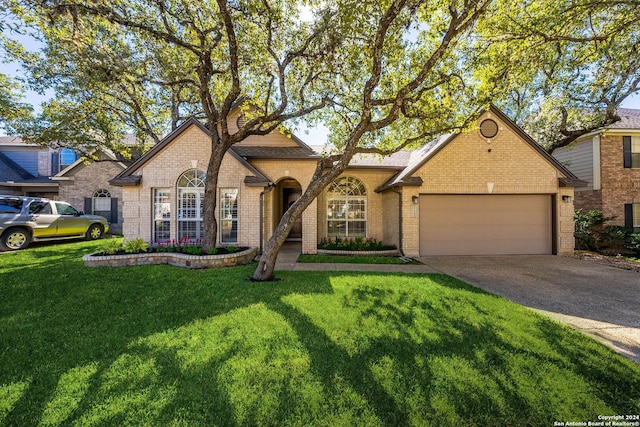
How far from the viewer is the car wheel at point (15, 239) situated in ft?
34.6

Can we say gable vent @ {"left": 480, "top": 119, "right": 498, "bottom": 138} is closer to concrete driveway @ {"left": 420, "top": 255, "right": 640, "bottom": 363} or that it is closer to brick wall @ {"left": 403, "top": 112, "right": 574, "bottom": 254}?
brick wall @ {"left": 403, "top": 112, "right": 574, "bottom": 254}

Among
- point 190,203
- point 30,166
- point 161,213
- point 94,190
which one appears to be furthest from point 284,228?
point 30,166

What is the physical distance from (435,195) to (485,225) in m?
2.39

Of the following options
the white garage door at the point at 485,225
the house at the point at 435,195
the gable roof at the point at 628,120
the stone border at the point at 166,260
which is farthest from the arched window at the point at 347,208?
the gable roof at the point at 628,120

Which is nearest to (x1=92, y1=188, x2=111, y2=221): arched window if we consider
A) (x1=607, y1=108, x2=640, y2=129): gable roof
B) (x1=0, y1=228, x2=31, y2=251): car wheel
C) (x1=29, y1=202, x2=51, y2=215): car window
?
(x1=29, y1=202, x2=51, y2=215): car window

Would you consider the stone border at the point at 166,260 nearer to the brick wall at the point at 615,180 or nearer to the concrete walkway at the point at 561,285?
the concrete walkway at the point at 561,285

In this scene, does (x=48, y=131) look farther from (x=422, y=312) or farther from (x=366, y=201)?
(x=422, y=312)

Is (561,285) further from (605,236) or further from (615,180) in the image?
(615,180)

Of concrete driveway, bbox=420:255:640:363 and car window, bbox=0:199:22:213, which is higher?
car window, bbox=0:199:22:213

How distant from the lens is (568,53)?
32.3ft

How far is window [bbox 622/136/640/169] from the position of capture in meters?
13.2

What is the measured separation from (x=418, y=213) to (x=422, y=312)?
628 cm

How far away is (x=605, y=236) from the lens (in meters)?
11.1

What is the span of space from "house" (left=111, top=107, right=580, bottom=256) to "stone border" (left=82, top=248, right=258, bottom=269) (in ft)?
7.20
